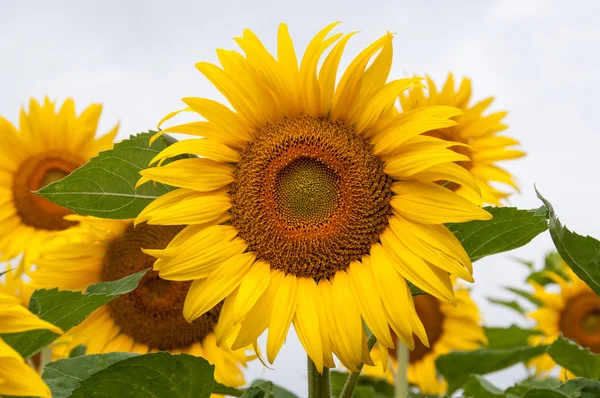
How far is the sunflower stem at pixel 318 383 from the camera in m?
1.99

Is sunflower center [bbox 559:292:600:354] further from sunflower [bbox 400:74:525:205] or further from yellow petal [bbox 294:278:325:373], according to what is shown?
yellow petal [bbox 294:278:325:373]

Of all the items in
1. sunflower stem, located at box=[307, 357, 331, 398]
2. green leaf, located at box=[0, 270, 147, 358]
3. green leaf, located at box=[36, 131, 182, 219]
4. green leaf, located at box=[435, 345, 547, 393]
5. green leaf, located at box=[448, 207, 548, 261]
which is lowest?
green leaf, located at box=[435, 345, 547, 393]

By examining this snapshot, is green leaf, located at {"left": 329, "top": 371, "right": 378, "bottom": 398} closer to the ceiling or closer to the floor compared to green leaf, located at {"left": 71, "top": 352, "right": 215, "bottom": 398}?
closer to the floor

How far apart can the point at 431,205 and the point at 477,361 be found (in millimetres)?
1866

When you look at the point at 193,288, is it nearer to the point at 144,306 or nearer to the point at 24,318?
the point at 24,318

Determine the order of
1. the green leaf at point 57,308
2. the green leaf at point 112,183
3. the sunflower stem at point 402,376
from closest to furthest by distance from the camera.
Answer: the green leaf at point 57,308 → the green leaf at point 112,183 → the sunflower stem at point 402,376

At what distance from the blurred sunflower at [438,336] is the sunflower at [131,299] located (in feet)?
5.35

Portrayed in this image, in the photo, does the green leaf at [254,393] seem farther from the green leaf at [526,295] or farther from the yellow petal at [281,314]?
the green leaf at [526,295]

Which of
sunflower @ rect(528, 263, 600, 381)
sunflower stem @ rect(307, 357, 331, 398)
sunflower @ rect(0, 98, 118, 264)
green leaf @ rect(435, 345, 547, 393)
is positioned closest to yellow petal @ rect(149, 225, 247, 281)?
sunflower stem @ rect(307, 357, 331, 398)

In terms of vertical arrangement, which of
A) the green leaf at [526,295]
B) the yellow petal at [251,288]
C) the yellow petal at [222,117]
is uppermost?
the yellow petal at [222,117]

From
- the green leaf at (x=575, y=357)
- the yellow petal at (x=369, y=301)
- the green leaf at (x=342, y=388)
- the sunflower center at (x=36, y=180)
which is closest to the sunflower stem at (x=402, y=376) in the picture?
the green leaf at (x=342, y=388)

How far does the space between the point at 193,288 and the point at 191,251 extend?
97 millimetres

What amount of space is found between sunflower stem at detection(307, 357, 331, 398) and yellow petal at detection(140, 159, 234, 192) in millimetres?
530

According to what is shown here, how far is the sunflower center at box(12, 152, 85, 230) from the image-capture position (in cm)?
437
